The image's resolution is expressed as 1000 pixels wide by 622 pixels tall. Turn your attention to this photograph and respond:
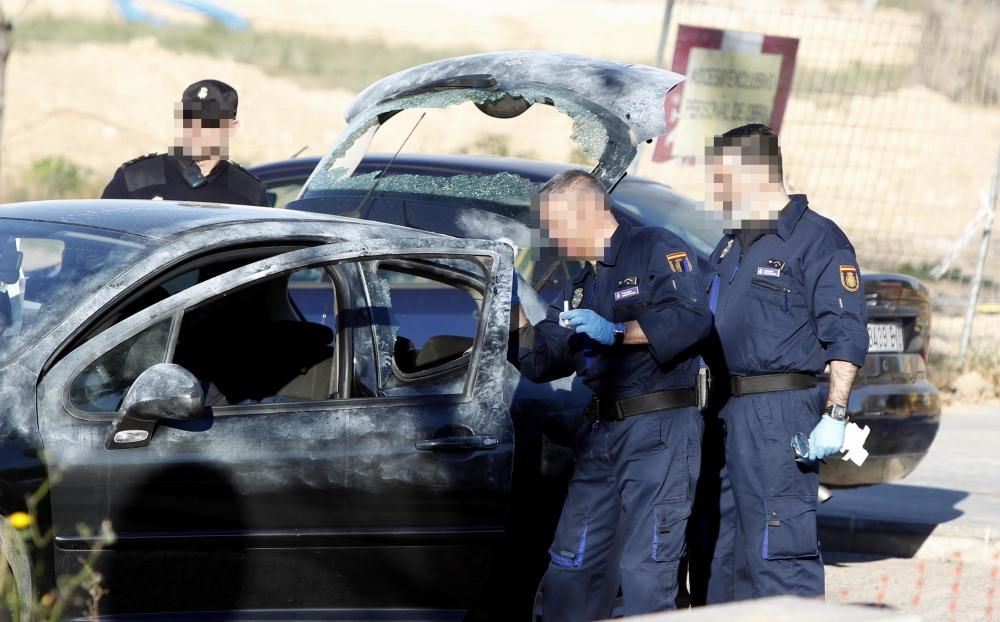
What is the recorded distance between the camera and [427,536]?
14.3ft

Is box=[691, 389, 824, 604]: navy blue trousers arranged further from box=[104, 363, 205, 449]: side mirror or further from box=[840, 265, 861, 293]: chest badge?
box=[104, 363, 205, 449]: side mirror

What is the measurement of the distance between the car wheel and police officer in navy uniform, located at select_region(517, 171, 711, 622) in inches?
64.3

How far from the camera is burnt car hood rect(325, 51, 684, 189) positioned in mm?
5422

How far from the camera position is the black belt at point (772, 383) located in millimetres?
4840

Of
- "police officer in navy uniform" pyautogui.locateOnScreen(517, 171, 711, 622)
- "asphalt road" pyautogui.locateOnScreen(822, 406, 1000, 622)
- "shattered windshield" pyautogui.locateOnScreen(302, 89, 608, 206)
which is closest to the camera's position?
"police officer in navy uniform" pyautogui.locateOnScreen(517, 171, 711, 622)

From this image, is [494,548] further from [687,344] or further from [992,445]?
[992,445]

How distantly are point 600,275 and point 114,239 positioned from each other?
1527mm

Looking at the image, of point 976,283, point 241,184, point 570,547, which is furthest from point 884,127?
point 570,547

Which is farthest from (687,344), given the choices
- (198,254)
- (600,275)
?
(198,254)

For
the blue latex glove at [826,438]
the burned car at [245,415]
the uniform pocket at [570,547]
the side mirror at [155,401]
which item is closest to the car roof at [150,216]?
the burned car at [245,415]

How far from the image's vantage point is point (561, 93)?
5.65m

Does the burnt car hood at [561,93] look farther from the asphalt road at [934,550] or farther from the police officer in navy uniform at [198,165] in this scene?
the asphalt road at [934,550]

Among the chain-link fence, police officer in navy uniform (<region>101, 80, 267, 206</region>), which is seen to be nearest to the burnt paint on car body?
police officer in navy uniform (<region>101, 80, 267, 206</region>)

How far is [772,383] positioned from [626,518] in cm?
73
